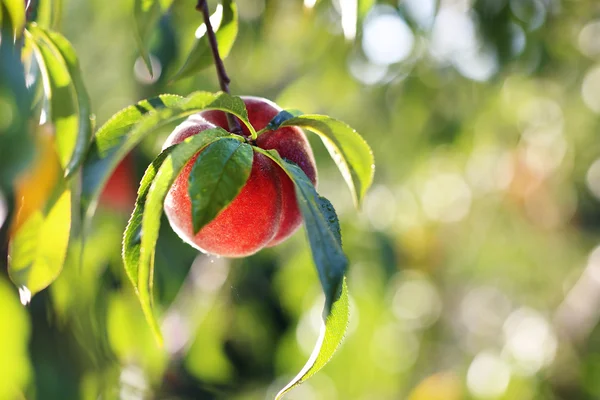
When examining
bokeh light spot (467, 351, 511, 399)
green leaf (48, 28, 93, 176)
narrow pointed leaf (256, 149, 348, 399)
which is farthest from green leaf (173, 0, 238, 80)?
bokeh light spot (467, 351, 511, 399)

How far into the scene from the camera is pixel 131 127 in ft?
1.64

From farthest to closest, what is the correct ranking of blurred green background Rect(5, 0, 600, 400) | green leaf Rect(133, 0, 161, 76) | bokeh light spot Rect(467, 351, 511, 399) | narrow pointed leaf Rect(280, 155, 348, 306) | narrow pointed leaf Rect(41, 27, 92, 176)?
bokeh light spot Rect(467, 351, 511, 399), blurred green background Rect(5, 0, 600, 400), green leaf Rect(133, 0, 161, 76), narrow pointed leaf Rect(41, 27, 92, 176), narrow pointed leaf Rect(280, 155, 348, 306)

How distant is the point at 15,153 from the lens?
2.06 ft

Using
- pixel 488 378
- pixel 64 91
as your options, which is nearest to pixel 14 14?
pixel 64 91

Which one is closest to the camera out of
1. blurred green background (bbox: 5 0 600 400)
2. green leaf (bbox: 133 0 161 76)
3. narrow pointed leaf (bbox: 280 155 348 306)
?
narrow pointed leaf (bbox: 280 155 348 306)

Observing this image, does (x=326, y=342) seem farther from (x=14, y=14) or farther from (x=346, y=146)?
(x=14, y=14)

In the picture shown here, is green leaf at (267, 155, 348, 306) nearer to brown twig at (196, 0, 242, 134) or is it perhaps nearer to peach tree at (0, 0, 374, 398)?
peach tree at (0, 0, 374, 398)

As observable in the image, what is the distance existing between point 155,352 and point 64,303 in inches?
19.4

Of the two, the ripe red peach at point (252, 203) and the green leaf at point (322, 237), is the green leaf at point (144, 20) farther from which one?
the green leaf at point (322, 237)

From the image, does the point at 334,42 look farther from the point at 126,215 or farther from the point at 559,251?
the point at 559,251

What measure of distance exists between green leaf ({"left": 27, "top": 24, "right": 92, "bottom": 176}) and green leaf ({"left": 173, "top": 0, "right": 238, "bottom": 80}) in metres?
0.12

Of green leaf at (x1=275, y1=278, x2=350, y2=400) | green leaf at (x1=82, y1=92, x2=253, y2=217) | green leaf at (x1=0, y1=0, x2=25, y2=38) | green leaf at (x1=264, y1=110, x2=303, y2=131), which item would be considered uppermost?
green leaf at (x1=0, y1=0, x2=25, y2=38)

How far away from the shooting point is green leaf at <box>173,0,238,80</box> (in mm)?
683

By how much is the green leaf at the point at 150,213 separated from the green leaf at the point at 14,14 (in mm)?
216
